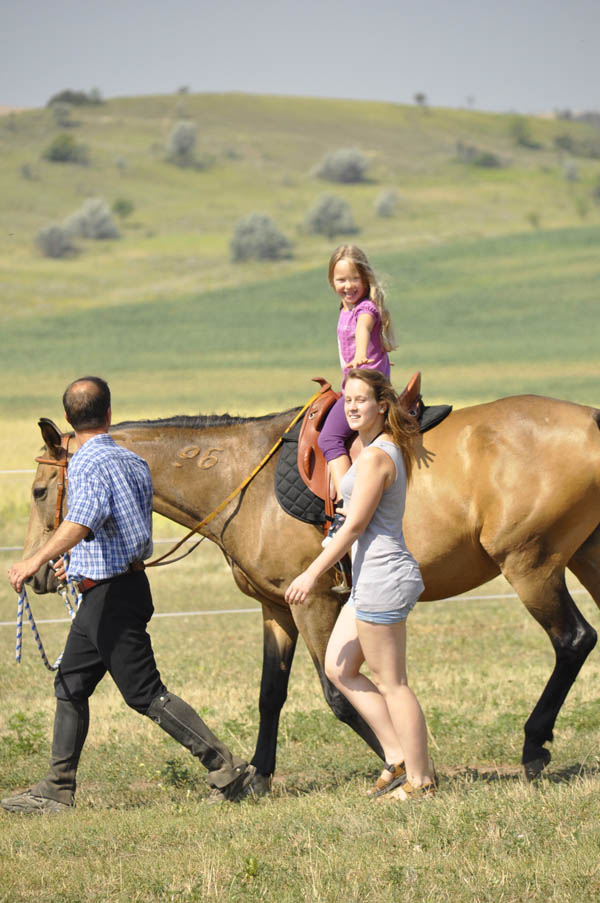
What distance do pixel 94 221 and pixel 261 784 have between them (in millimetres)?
73415

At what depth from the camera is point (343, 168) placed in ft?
329

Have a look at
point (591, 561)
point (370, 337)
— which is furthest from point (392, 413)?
point (591, 561)

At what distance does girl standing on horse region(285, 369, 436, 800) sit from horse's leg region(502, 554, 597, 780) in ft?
3.35

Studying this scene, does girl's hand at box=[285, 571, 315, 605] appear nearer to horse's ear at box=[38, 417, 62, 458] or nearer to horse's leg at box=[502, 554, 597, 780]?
horse's leg at box=[502, 554, 597, 780]

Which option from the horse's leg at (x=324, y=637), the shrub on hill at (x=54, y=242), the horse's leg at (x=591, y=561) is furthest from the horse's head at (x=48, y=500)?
the shrub on hill at (x=54, y=242)

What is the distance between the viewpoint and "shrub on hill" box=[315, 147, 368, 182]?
100 metres

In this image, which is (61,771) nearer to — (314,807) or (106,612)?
(106,612)

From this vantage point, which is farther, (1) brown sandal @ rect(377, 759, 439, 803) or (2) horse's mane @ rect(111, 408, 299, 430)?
(2) horse's mane @ rect(111, 408, 299, 430)

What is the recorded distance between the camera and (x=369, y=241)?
6981cm

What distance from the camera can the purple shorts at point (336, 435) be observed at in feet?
18.4

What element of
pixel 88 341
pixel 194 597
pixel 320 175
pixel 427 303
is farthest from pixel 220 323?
pixel 320 175

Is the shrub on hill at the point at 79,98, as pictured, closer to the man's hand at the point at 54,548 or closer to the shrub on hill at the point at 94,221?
the shrub on hill at the point at 94,221

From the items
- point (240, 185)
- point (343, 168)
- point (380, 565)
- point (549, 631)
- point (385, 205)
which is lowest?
point (549, 631)

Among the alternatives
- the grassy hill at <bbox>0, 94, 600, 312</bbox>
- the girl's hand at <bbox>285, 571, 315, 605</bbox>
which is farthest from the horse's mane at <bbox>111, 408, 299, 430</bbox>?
the grassy hill at <bbox>0, 94, 600, 312</bbox>
